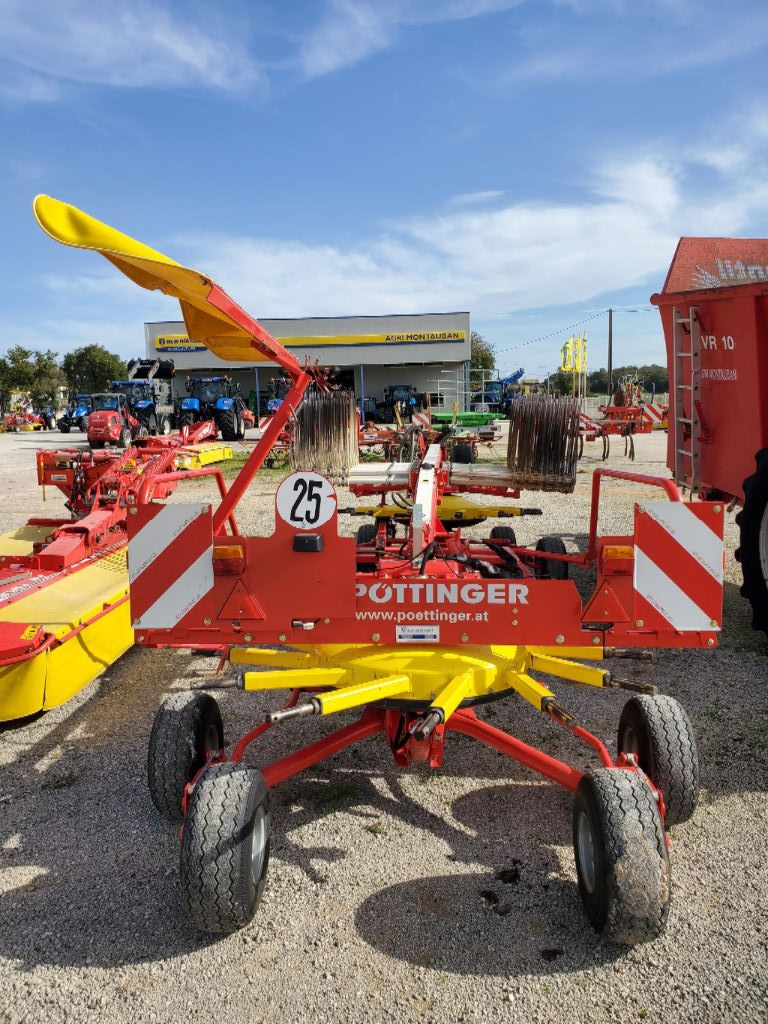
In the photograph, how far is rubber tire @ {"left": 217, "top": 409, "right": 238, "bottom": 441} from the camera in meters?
23.6

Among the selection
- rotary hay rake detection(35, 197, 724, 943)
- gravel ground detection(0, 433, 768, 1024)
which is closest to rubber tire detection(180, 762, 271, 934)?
rotary hay rake detection(35, 197, 724, 943)

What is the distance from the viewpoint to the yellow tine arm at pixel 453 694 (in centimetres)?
279

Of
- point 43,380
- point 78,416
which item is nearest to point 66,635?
point 78,416

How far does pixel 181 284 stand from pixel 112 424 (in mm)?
17484

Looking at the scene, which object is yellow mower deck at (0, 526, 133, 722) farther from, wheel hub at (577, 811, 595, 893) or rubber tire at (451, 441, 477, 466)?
rubber tire at (451, 441, 477, 466)

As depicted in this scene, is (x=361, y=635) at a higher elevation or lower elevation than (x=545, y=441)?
lower

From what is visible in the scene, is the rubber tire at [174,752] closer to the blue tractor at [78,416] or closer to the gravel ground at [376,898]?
the gravel ground at [376,898]

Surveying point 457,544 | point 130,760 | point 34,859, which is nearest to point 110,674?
point 130,760

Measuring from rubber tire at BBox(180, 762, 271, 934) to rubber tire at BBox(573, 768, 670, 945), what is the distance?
112 centimetres

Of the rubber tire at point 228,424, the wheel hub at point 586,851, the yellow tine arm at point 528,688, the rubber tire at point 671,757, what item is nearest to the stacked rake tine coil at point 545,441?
the yellow tine arm at point 528,688

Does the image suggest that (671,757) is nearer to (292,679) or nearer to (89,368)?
(292,679)

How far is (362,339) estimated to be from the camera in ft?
131

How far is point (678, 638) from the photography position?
9.68ft

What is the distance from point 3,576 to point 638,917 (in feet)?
14.5
